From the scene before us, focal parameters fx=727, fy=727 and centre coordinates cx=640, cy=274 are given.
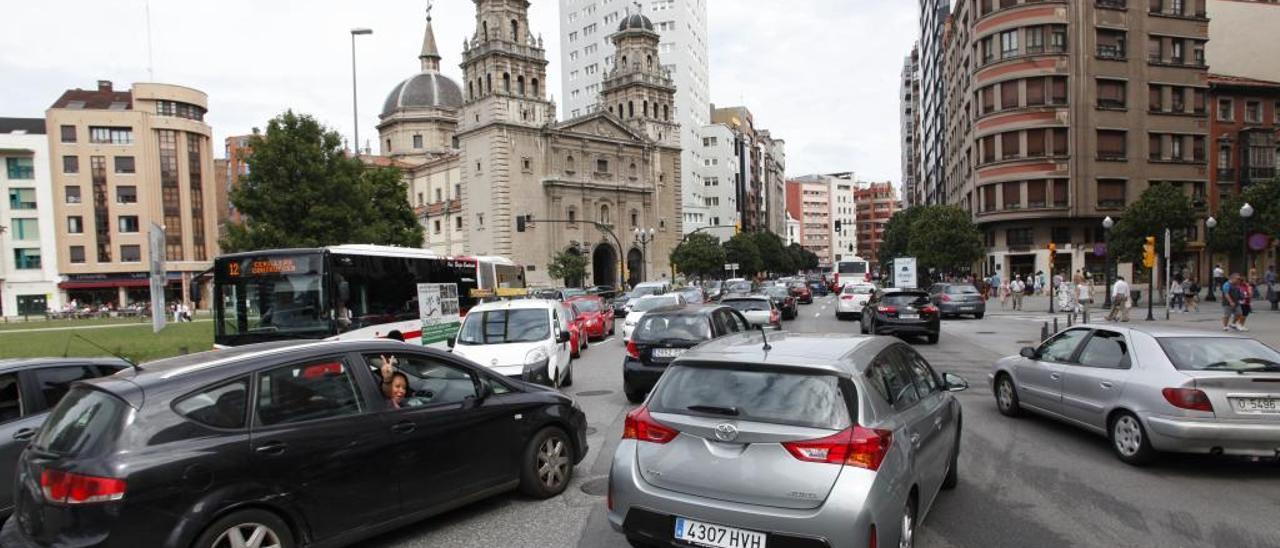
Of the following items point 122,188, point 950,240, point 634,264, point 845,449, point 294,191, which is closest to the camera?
point 845,449

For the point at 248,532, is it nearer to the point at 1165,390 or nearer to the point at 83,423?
the point at 83,423

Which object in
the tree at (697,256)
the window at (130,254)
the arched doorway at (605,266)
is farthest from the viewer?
the arched doorway at (605,266)

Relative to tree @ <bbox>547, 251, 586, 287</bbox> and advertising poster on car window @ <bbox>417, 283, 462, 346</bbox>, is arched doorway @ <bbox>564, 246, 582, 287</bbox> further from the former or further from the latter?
advertising poster on car window @ <bbox>417, 283, 462, 346</bbox>

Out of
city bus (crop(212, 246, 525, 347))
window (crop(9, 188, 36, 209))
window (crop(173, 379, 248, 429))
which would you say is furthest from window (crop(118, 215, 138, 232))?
window (crop(173, 379, 248, 429))

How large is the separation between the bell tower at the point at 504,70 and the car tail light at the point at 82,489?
218 feet

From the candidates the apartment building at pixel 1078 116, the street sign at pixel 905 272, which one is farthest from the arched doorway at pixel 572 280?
the apartment building at pixel 1078 116

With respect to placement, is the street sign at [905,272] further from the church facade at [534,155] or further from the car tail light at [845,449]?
the car tail light at [845,449]

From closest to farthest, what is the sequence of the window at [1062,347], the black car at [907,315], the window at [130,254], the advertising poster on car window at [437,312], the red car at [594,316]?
the window at [1062,347] < the advertising poster on car window at [437,312] < the black car at [907,315] < the red car at [594,316] < the window at [130,254]

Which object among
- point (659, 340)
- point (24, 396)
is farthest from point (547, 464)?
point (659, 340)

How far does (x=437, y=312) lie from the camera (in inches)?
698

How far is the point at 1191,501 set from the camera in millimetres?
6102

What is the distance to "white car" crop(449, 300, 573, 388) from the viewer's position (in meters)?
11.2

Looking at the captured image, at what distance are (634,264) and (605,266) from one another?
3.30 m

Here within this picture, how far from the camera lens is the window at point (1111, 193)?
51375 mm
